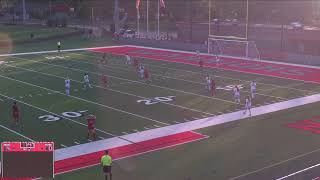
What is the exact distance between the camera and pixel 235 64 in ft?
134

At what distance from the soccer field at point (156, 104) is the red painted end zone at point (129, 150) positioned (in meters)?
0.04

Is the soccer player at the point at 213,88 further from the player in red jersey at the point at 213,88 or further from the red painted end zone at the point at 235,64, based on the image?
the red painted end zone at the point at 235,64

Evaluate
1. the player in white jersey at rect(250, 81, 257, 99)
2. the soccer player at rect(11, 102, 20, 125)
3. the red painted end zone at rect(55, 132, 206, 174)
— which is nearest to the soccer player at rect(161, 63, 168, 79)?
the player in white jersey at rect(250, 81, 257, 99)

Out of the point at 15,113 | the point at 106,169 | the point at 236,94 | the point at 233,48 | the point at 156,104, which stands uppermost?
the point at 233,48

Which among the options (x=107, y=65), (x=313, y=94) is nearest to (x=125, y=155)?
(x=313, y=94)

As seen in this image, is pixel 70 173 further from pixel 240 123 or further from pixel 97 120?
pixel 240 123

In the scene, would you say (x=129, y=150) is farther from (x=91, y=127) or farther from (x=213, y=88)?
(x=213, y=88)

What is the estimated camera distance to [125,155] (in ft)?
60.3
